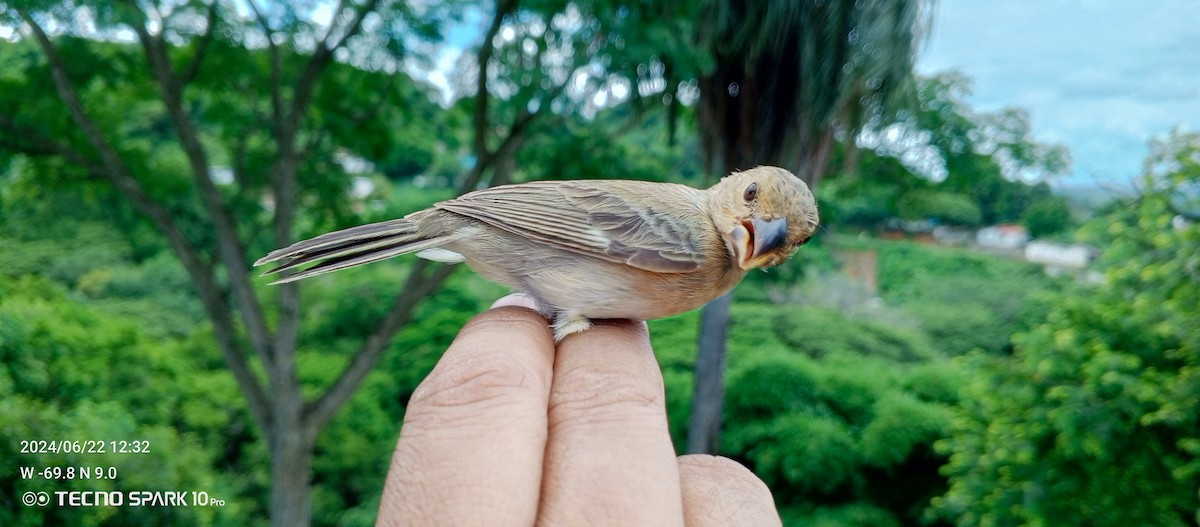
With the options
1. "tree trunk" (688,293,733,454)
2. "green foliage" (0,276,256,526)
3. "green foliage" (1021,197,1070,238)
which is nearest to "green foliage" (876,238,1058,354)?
"green foliage" (1021,197,1070,238)

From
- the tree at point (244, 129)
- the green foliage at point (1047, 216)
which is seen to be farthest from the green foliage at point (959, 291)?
the tree at point (244, 129)

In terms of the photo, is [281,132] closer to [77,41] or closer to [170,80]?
[170,80]

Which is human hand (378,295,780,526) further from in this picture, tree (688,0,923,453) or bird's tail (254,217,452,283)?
tree (688,0,923,453)

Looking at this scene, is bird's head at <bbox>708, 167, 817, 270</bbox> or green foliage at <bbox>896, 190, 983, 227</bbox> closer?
bird's head at <bbox>708, 167, 817, 270</bbox>

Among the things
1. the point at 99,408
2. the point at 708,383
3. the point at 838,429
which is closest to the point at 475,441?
the point at 99,408

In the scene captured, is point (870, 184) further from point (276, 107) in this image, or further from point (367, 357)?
point (276, 107)

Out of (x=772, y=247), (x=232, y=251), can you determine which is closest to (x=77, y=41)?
(x=232, y=251)

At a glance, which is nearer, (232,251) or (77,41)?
(77,41)
